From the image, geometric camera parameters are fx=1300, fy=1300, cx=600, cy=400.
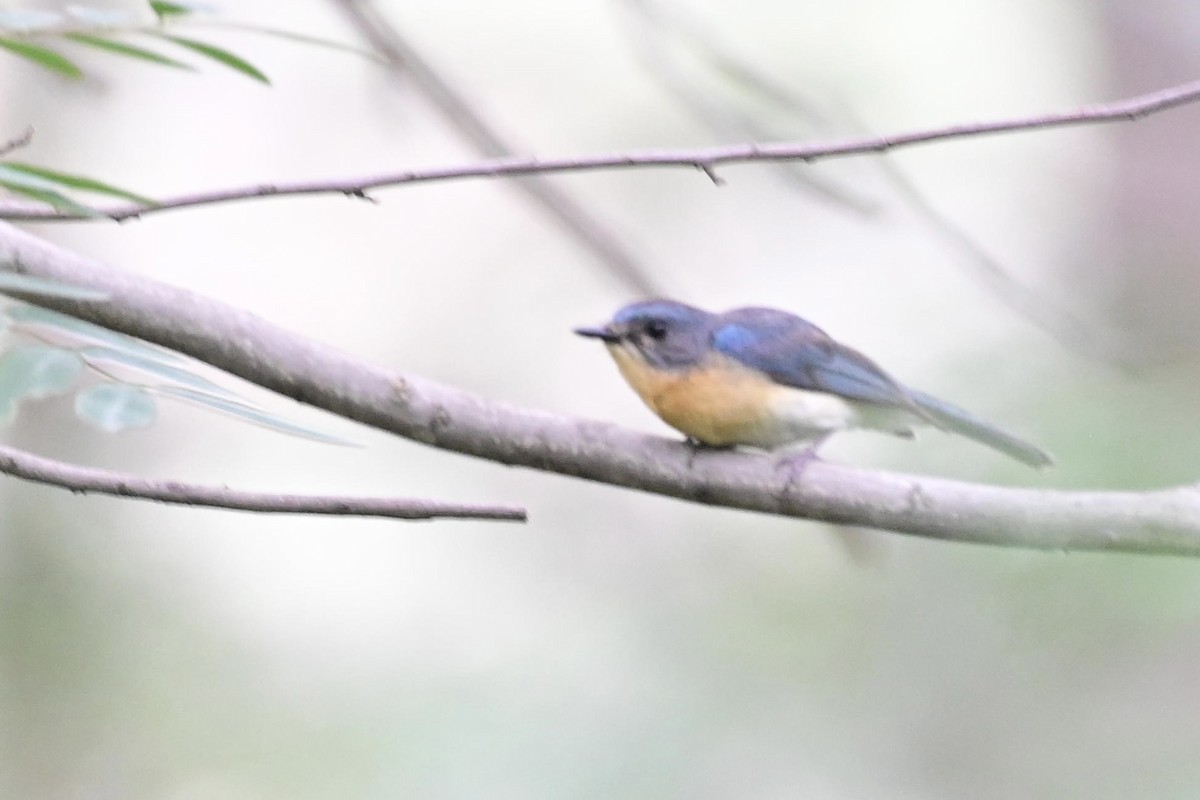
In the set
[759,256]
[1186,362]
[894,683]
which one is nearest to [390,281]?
[759,256]

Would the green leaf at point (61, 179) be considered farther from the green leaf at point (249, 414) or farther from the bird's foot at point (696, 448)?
the bird's foot at point (696, 448)

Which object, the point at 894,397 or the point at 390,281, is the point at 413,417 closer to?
the point at 894,397

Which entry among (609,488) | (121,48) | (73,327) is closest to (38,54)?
(121,48)

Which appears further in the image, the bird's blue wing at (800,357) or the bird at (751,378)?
the bird's blue wing at (800,357)

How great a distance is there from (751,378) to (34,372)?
1844 mm

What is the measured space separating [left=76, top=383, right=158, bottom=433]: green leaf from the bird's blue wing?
177cm

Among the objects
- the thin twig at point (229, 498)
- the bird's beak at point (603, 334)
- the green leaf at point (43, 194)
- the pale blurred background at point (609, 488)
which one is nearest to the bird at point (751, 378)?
the bird's beak at point (603, 334)

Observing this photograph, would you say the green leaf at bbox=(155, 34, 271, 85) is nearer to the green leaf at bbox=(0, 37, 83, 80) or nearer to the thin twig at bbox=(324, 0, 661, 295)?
the green leaf at bbox=(0, 37, 83, 80)

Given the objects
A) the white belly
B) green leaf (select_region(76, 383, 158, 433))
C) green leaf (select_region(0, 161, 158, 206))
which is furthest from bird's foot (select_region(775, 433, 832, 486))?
green leaf (select_region(0, 161, 158, 206))

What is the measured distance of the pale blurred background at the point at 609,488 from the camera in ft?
6.30

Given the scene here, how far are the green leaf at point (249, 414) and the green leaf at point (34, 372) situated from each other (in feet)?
0.31

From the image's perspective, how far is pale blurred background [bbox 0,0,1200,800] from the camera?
1920mm

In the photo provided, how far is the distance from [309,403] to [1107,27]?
534 centimetres

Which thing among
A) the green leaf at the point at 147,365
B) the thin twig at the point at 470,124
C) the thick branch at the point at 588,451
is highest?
the thin twig at the point at 470,124
